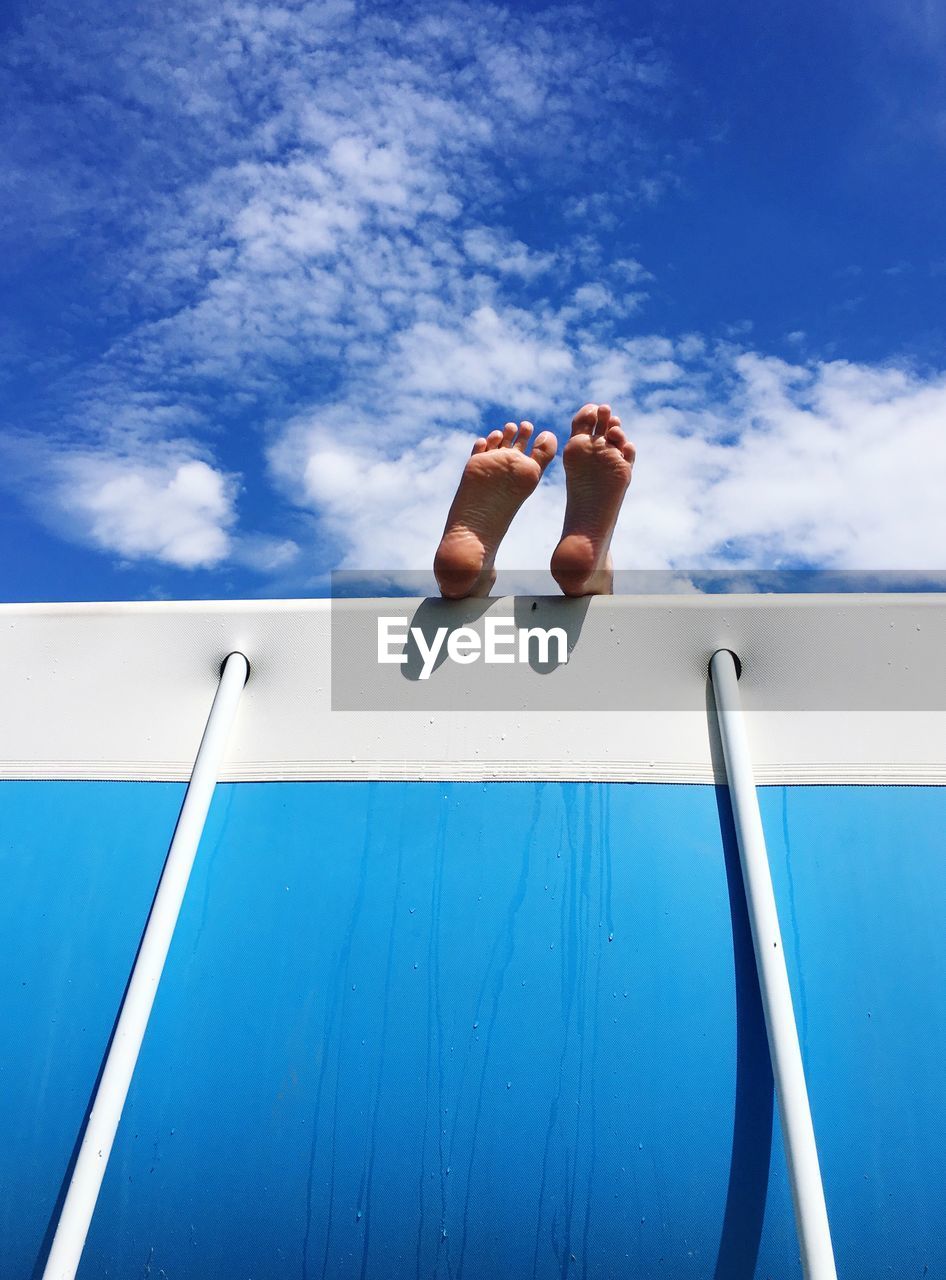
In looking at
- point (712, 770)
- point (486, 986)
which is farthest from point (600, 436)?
point (486, 986)

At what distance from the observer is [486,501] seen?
188cm

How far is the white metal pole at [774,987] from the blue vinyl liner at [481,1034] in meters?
0.08

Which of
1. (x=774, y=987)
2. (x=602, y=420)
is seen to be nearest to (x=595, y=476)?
(x=602, y=420)

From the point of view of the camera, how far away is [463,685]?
1.74m

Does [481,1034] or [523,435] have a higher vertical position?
[523,435]

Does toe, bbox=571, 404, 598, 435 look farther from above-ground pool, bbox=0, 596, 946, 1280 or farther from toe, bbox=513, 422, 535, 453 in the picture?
above-ground pool, bbox=0, 596, 946, 1280

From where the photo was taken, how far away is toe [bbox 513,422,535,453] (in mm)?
1959

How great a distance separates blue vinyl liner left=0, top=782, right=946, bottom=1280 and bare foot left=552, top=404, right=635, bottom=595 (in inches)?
21.6

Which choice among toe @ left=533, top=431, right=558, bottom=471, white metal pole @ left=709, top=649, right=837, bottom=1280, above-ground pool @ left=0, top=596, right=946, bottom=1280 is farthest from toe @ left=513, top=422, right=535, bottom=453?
white metal pole @ left=709, top=649, right=837, bottom=1280

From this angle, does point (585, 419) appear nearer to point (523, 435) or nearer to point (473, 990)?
point (523, 435)

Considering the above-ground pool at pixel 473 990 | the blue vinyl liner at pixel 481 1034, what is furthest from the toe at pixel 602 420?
the blue vinyl liner at pixel 481 1034

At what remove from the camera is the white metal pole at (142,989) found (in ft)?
4.09

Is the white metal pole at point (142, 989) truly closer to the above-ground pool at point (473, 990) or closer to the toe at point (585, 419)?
the above-ground pool at point (473, 990)

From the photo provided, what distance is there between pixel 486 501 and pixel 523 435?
0.21m
